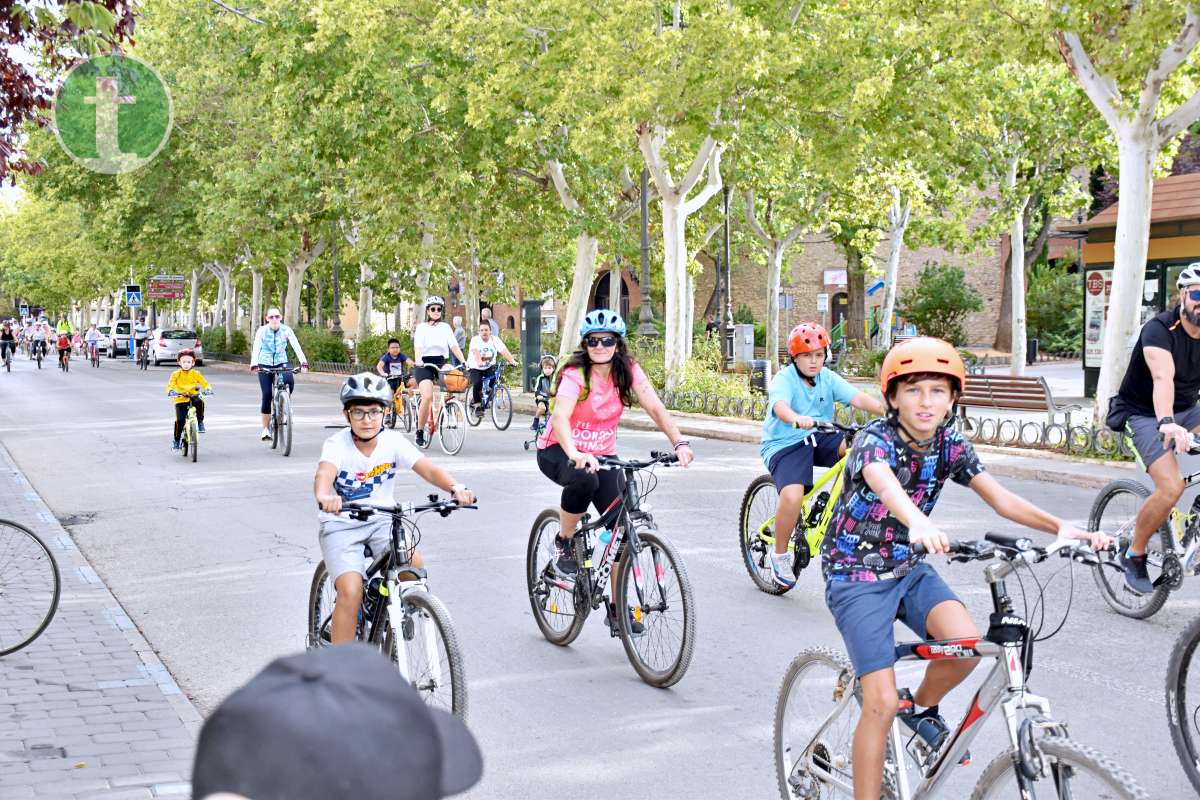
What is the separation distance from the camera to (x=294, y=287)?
49312 millimetres

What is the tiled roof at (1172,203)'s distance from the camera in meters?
23.7

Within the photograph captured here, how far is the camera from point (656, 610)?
6.62 meters

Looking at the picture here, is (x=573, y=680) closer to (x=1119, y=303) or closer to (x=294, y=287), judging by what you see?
(x=1119, y=303)

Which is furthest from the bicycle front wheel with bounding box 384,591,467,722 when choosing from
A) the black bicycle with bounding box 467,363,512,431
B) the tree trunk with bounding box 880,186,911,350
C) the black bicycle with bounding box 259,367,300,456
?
the tree trunk with bounding box 880,186,911,350

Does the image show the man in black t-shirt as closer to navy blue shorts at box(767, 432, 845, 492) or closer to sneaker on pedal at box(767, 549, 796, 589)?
navy blue shorts at box(767, 432, 845, 492)

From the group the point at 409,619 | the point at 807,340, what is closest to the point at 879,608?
the point at 409,619

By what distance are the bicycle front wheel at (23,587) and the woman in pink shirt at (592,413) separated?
8.84 feet

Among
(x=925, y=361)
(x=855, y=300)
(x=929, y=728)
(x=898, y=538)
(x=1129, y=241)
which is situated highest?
(x=855, y=300)

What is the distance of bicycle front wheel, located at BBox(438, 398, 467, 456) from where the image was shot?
17969 millimetres

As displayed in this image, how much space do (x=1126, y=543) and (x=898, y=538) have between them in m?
4.09

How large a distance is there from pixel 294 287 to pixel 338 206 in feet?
40.3

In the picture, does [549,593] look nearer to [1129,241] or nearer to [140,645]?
[140,645]

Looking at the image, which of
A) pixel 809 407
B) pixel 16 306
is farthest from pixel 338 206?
pixel 16 306

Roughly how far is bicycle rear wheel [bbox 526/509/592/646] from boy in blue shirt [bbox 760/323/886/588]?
4.89ft
